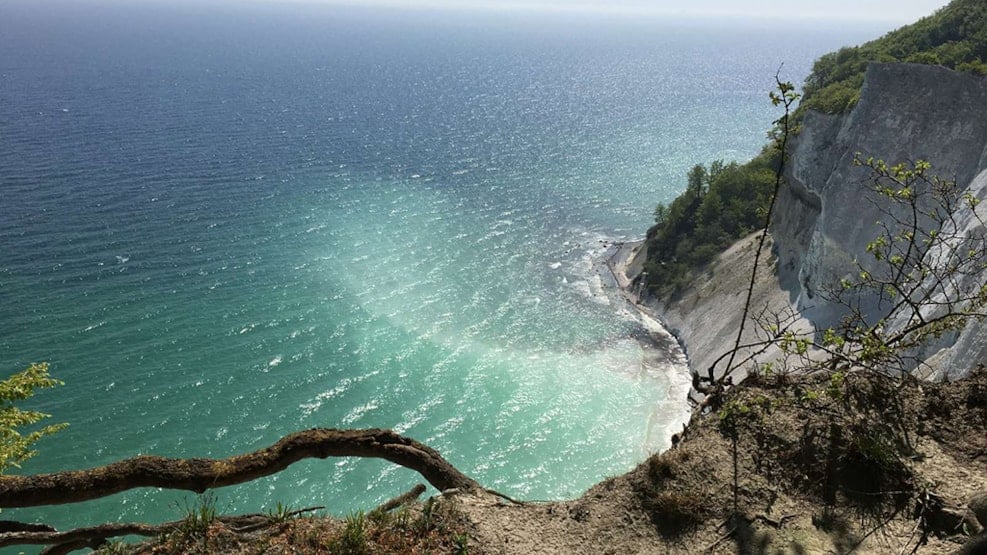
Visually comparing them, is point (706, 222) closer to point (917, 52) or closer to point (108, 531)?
point (917, 52)

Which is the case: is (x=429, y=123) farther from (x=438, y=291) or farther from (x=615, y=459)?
(x=615, y=459)

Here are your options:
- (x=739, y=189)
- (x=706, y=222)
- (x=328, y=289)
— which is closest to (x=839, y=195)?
(x=706, y=222)

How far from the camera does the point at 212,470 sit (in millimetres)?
8180

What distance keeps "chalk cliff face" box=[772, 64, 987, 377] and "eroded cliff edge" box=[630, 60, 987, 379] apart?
0.15 ft

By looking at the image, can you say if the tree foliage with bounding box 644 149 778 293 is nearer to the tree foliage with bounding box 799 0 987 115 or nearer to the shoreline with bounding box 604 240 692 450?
the shoreline with bounding box 604 240 692 450

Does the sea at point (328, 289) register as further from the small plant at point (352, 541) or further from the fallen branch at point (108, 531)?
the small plant at point (352, 541)

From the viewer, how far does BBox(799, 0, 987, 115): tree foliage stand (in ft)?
108

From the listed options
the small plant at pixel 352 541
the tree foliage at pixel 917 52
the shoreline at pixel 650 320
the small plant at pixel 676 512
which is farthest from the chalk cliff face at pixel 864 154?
the small plant at pixel 352 541

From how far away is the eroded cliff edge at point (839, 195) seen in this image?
24438 millimetres

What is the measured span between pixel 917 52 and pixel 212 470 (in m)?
46.8

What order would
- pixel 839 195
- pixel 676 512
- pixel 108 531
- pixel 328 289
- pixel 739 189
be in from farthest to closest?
pixel 739 189
pixel 328 289
pixel 839 195
pixel 676 512
pixel 108 531

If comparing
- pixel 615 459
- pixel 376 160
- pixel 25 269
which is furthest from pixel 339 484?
pixel 376 160

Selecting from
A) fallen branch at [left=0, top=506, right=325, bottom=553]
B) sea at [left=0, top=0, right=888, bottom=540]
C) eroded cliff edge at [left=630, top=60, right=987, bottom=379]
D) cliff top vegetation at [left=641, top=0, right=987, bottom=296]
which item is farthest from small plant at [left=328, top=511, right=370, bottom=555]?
cliff top vegetation at [left=641, top=0, right=987, bottom=296]

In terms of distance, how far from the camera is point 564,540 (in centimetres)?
773
